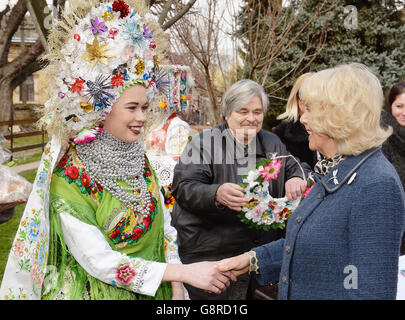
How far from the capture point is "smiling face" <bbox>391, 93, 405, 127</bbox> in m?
4.48

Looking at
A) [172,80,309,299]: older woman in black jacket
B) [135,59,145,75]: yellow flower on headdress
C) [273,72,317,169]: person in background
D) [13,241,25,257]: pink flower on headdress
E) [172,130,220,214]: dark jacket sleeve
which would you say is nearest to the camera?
[13,241,25,257]: pink flower on headdress

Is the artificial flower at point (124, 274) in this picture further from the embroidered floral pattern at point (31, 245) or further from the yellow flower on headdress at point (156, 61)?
the yellow flower on headdress at point (156, 61)

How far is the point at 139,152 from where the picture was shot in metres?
2.39

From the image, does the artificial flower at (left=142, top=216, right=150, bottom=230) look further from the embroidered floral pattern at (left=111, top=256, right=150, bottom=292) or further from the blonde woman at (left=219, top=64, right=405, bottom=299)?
the blonde woman at (left=219, top=64, right=405, bottom=299)

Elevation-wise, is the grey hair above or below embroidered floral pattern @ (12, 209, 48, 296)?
above

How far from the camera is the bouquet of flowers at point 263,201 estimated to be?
8.91 ft

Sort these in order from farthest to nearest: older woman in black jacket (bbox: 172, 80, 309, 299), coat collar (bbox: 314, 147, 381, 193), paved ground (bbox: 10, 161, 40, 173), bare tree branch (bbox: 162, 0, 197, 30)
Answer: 1. paved ground (bbox: 10, 161, 40, 173)
2. bare tree branch (bbox: 162, 0, 197, 30)
3. older woman in black jacket (bbox: 172, 80, 309, 299)
4. coat collar (bbox: 314, 147, 381, 193)

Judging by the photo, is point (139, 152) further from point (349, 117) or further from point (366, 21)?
point (366, 21)

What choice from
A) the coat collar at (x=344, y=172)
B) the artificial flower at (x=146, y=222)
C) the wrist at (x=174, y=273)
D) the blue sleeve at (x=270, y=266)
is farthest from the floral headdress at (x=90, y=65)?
the blue sleeve at (x=270, y=266)

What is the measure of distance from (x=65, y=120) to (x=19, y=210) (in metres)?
6.35

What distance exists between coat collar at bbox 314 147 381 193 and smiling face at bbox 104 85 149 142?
0.98 meters

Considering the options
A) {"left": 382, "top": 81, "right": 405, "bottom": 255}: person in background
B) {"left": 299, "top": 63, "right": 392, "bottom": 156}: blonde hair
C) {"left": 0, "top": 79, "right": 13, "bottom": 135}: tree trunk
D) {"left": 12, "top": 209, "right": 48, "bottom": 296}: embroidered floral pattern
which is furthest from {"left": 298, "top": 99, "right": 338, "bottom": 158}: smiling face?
{"left": 0, "top": 79, "right": 13, "bottom": 135}: tree trunk

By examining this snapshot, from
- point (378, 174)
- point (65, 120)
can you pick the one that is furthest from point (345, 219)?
point (65, 120)
